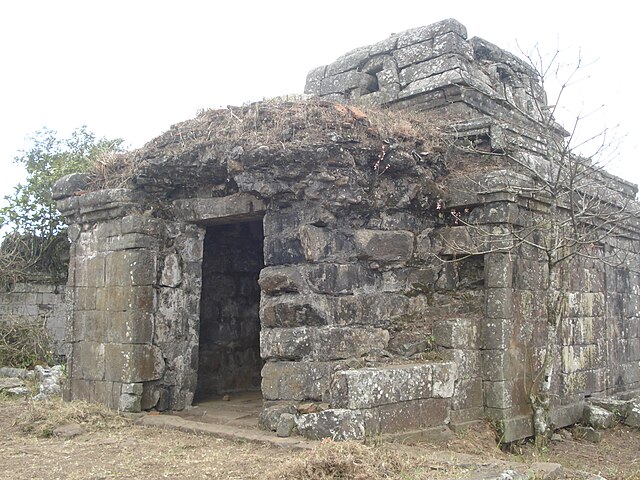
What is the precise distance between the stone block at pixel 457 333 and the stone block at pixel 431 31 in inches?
150

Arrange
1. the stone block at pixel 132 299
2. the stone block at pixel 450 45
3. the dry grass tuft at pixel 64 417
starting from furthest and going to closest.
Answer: the stone block at pixel 450 45, the stone block at pixel 132 299, the dry grass tuft at pixel 64 417

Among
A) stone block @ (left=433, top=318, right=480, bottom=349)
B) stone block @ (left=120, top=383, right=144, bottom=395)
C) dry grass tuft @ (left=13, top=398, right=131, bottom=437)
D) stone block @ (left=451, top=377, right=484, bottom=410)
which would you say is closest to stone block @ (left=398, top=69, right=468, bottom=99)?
stone block @ (left=433, top=318, right=480, bottom=349)

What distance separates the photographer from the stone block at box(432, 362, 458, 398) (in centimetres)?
621

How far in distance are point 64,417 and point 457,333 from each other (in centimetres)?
405

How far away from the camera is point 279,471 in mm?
4539

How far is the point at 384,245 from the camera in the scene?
21.7 feet

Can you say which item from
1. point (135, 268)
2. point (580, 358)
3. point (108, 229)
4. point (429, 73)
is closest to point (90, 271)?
point (108, 229)

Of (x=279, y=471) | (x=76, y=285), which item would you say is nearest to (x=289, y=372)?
(x=279, y=471)

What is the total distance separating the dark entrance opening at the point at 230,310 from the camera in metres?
9.14

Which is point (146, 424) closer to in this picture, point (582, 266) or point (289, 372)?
point (289, 372)

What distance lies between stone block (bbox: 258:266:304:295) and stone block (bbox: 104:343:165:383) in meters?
1.75

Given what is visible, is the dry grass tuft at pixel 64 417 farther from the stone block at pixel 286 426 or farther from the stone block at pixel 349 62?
the stone block at pixel 349 62

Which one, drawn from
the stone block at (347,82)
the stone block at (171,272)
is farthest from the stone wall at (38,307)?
the stone block at (347,82)

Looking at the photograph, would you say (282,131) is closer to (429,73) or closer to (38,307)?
(429,73)
